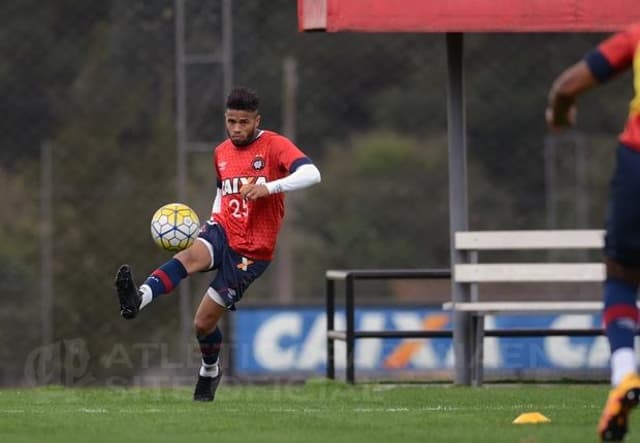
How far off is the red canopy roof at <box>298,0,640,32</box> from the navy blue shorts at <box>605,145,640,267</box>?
4935 millimetres

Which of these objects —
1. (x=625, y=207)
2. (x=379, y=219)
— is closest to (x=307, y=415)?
(x=625, y=207)

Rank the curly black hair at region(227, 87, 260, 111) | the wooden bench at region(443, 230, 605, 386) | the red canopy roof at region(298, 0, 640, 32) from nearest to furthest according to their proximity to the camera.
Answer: the curly black hair at region(227, 87, 260, 111)
the red canopy roof at region(298, 0, 640, 32)
the wooden bench at region(443, 230, 605, 386)

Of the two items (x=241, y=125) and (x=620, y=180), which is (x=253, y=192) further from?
(x=620, y=180)

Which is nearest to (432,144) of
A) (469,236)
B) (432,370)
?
(432,370)

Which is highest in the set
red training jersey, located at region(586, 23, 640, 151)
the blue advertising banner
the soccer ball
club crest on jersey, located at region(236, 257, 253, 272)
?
red training jersey, located at region(586, 23, 640, 151)

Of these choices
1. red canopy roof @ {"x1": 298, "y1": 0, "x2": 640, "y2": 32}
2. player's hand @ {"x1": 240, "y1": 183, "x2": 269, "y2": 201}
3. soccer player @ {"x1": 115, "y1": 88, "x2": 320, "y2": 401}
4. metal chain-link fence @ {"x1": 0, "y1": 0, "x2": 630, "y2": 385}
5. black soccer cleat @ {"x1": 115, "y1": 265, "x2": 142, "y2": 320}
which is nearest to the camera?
black soccer cleat @ {"x1": 115, "y1": 265, "x2": 142, "y2": 320}

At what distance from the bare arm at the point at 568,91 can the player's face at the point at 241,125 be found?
3555 mm

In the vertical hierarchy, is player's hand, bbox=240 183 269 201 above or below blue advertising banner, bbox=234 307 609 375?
above

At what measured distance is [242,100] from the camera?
10.4 m

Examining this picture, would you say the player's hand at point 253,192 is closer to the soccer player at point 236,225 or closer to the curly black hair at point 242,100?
the soccer player at point 236,225

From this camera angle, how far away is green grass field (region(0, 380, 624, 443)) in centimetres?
791

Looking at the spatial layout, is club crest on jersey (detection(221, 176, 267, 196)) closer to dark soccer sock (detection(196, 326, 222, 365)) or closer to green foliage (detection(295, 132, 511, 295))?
dark soccer sock (detection(196, 326, 222, 365))

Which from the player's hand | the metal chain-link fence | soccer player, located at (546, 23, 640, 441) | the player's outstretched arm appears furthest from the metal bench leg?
the metal chain-link fence

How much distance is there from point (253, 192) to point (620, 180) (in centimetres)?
314
